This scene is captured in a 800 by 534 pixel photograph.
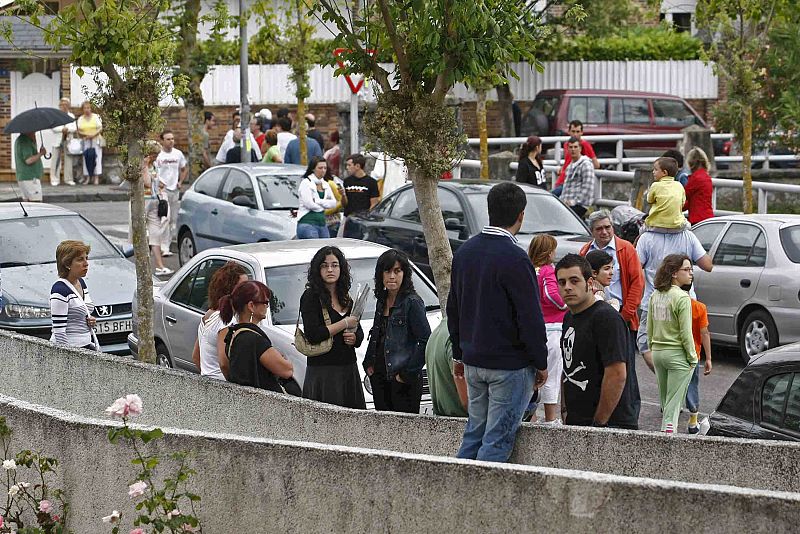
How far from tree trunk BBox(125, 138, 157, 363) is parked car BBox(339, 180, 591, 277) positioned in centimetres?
431

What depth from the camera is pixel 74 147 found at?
32.4 m

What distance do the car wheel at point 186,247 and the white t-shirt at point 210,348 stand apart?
416 inches

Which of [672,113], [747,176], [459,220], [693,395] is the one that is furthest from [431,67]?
[672,113]

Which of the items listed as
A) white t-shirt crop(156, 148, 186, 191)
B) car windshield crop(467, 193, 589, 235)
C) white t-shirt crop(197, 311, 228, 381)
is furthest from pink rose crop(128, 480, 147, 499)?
white t-shirt crop(156, 148, 186, 191)

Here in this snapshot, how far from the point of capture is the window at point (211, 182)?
19188 millimetres

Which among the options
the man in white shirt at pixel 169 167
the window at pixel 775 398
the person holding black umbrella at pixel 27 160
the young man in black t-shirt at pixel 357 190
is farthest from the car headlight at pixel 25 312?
the person holding black umbrella at pixel 27 160

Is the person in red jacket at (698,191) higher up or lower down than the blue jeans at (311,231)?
higher up

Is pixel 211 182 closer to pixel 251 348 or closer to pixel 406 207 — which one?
pixel 406 207

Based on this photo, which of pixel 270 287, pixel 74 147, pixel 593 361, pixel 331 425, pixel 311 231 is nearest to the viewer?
pixel 593 361

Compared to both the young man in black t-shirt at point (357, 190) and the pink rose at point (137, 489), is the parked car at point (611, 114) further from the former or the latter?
the pink rose at point (137, 489)

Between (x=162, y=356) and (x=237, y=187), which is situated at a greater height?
(x=237, y=187)

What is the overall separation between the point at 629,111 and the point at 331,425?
2396cm

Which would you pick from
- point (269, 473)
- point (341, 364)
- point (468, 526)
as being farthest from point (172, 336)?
point (468, 526)

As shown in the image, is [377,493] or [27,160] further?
[27,160]
